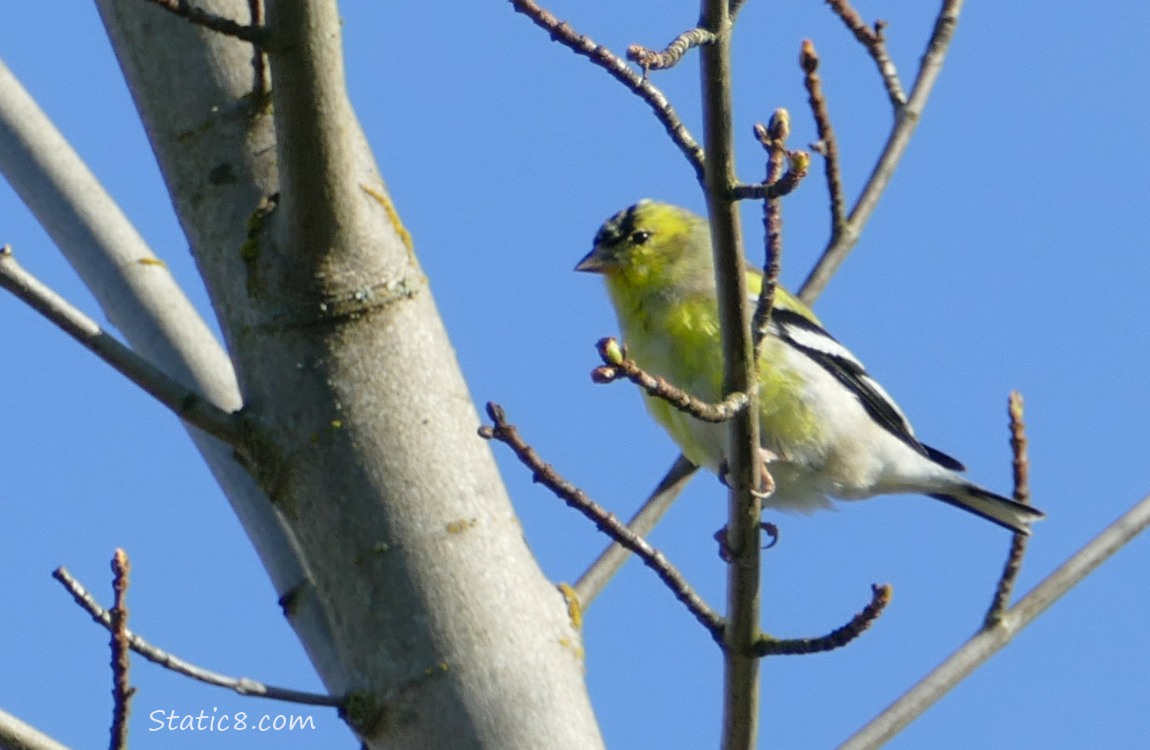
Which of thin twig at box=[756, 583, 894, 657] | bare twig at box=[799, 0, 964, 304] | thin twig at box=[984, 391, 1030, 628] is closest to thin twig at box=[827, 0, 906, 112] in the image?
bare twig at box=[799, 0, 964, 304]

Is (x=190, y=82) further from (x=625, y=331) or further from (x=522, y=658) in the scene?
(x=625, y=331)

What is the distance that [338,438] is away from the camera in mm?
2449

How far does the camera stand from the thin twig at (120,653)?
221cm

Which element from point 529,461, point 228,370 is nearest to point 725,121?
point 529,461

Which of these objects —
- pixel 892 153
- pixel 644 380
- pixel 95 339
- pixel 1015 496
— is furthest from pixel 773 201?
pixel 892 153

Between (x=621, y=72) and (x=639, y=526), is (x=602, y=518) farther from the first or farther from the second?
(x=639, y=526)

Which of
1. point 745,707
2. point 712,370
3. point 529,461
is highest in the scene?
point 712,370

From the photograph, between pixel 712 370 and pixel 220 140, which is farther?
pixel 712 370

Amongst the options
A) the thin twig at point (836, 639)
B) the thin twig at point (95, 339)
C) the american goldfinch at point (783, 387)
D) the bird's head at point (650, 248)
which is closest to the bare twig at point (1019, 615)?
the thin twig at point (836, 639)

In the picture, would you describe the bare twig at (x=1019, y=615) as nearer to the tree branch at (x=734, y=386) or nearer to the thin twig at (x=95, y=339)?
the tree branch at (x=734, y=386)

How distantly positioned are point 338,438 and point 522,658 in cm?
51

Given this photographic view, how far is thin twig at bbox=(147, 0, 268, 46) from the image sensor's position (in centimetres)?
216

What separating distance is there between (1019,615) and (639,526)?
1046 mm

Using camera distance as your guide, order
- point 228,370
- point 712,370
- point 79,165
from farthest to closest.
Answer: point 712,370 → point 79,165 → point 228,370
